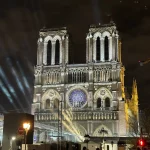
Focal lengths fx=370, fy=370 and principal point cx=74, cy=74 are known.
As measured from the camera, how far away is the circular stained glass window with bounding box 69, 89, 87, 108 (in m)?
91.1

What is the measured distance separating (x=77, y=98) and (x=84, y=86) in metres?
3.44

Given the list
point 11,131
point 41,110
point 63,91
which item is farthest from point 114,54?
point 11,131

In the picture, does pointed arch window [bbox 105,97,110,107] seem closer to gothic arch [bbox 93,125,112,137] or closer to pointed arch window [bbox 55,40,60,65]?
gothic arch [bbox 93,125,112,137]

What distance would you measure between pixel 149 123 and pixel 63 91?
33.1 meters

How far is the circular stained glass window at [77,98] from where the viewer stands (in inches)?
3588

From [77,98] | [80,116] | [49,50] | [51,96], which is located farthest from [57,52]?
[80,116]

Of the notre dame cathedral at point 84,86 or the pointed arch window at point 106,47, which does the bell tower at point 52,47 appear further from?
the pointed arch window at point 106,47

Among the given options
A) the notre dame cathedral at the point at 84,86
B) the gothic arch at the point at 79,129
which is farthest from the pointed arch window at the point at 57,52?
the gothic arch at the point at 79,129

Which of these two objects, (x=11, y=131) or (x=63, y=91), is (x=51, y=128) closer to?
(x=63, y=91)

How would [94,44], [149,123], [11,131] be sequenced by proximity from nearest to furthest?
1. [11,131]
2. [149,123]
3. [94,44]

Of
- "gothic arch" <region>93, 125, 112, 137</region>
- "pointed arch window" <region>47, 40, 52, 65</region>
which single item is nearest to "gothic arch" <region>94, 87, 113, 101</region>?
"gothic arch" <region>93, 125, 112, 137</region>

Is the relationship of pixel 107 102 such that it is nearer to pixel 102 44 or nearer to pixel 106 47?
pixel 106 47

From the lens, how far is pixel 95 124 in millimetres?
88375

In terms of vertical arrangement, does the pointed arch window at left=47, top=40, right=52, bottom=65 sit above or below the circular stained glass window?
above
